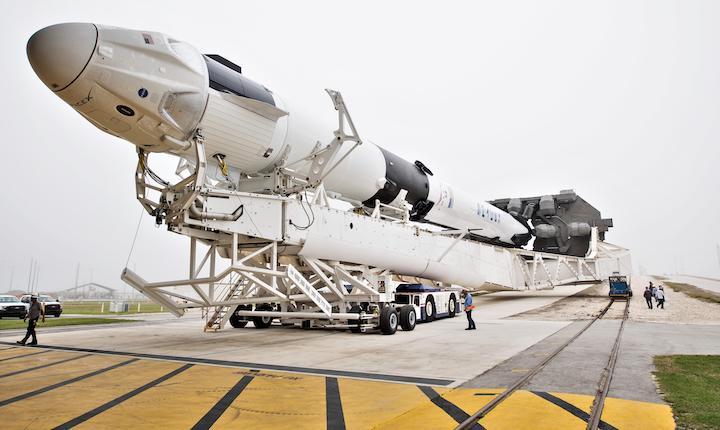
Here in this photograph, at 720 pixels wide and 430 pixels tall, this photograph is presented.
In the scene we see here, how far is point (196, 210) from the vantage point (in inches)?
340

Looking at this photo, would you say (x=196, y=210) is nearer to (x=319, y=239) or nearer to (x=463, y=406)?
Answer: (x=319, y=239)

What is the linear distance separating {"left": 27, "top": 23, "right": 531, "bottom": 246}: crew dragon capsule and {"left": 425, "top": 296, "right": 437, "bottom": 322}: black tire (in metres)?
5.40

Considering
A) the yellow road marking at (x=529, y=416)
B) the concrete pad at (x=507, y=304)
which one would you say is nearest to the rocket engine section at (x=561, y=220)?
the concrete pad at (x=507, y=304)

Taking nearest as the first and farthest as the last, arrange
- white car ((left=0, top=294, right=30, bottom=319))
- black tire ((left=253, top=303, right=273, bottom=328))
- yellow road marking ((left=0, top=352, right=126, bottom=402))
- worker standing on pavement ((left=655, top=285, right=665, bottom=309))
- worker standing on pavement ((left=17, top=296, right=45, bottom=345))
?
yellow road marking ((left=0, top=352, right=126, bottom=402)), worker standing on pavement ((left=17, top=296, right=45, bottom=345)), black tire ((left=253, top=303, right=273, bottom=328)), worker standing on pavement ((left=655, top=285, right=665, bottom=309)), white car ((left=0, top=294, right=30, bottom=319))

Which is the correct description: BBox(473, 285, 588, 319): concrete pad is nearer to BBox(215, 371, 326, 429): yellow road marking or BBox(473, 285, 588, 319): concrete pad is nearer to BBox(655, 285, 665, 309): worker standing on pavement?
BBox(655, 285, 665, 309): worker standing on pavement

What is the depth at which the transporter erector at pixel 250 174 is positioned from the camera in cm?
742

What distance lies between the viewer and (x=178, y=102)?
8.10m

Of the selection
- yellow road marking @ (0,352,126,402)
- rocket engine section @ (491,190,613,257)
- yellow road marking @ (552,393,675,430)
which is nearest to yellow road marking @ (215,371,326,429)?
yellow road marking @ (552,393,675,430)

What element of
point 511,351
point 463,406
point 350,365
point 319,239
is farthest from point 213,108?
point 511,351

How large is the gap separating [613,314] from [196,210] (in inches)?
644

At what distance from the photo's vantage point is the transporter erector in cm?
742

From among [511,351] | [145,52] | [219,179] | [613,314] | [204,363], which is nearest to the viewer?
[145,52]

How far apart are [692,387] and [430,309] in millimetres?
10514

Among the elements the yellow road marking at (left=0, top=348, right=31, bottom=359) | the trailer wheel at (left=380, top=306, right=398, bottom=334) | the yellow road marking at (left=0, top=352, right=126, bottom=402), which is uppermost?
the trailer wheel at (left=380, top=306, right=398, bottom=334)
